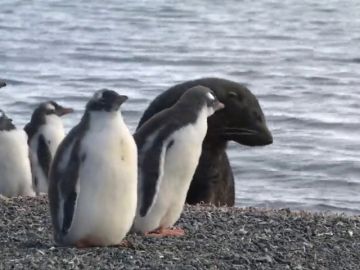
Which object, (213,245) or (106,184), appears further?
(213,245)

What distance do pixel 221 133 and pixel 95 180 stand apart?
12.4ft

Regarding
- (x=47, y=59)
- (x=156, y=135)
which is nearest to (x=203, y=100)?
(x=156, y=135)

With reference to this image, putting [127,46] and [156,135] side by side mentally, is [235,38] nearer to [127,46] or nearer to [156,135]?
[127,46]

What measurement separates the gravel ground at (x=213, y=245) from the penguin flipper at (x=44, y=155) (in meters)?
2.31

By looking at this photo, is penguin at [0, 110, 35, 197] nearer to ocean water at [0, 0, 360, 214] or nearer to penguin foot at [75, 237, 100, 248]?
ocean water at [0, 0, 360, 214]

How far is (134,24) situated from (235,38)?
13.7ft

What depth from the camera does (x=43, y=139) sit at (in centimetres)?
1248

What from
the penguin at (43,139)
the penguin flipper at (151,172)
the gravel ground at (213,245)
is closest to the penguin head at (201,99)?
the penguin flipper at (151,172)

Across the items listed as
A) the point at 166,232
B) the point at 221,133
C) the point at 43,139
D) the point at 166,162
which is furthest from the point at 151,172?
the point at 43,139

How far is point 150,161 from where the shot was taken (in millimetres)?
8836

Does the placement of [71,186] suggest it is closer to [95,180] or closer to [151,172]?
[95,180]

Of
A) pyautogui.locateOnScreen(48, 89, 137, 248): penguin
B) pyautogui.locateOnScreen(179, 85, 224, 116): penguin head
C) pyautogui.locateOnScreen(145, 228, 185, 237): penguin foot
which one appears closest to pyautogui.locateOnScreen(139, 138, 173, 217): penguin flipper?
pyautogui.locateOnScreen(145, 228, 185, 237): penguin foot

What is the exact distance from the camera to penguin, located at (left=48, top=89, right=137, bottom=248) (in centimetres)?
830

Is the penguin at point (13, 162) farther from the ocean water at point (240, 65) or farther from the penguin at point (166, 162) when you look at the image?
the ocean water at point (240, 65)
